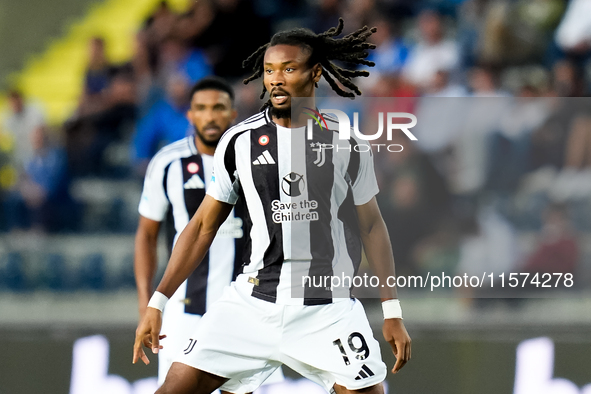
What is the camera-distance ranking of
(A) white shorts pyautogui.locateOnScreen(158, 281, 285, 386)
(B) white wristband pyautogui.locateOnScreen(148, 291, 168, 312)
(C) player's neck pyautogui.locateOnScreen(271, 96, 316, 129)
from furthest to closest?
1. (A) white shorts pyautogui.locateOnScreen(158, 281, 285, 386)
2. (C) player's neck pyautogui.locateOnScreen(271, 96, 316, 129)
3. (B) white wristband pyautogui.locateOnScreen(148, 291, 168, 312)

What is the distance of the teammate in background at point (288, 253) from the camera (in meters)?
2.90

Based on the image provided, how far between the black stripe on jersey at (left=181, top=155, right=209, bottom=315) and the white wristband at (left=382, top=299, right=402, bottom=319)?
→ 118 centimetres

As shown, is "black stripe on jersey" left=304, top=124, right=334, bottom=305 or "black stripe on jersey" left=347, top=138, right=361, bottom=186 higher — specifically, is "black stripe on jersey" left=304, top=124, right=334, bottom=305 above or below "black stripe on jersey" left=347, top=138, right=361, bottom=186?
below

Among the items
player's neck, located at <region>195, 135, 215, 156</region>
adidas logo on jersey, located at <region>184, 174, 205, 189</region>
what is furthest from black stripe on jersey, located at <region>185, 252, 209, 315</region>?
player's neck, located at <region>195, 135, 215, 156</region>

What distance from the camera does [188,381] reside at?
2863 millimetres

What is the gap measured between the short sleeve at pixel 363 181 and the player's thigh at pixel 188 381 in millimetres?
869

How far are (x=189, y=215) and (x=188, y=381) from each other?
1.24 metres

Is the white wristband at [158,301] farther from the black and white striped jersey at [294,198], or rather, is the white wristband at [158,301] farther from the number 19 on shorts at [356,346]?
the number 19 on shorts at [356,346]

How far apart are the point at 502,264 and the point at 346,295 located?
1.15 m

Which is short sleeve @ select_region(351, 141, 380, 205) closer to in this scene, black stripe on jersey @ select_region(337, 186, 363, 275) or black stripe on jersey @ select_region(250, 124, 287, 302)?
black stripe on jersey @ select_region(337, 186, 363, 275)

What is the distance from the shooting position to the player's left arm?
9.85ft

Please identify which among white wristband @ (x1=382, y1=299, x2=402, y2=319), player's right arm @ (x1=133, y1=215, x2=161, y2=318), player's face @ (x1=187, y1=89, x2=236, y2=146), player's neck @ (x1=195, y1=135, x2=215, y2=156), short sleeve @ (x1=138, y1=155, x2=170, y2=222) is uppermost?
player's face @ (x1=187, y1=89, x2=236, y2=146)

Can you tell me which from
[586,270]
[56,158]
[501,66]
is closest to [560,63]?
[501,66]

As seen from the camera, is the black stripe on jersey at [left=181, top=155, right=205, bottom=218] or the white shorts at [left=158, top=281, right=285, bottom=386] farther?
the black stripe on jersey at [left=181, top=155, right=205, bottom=218]
